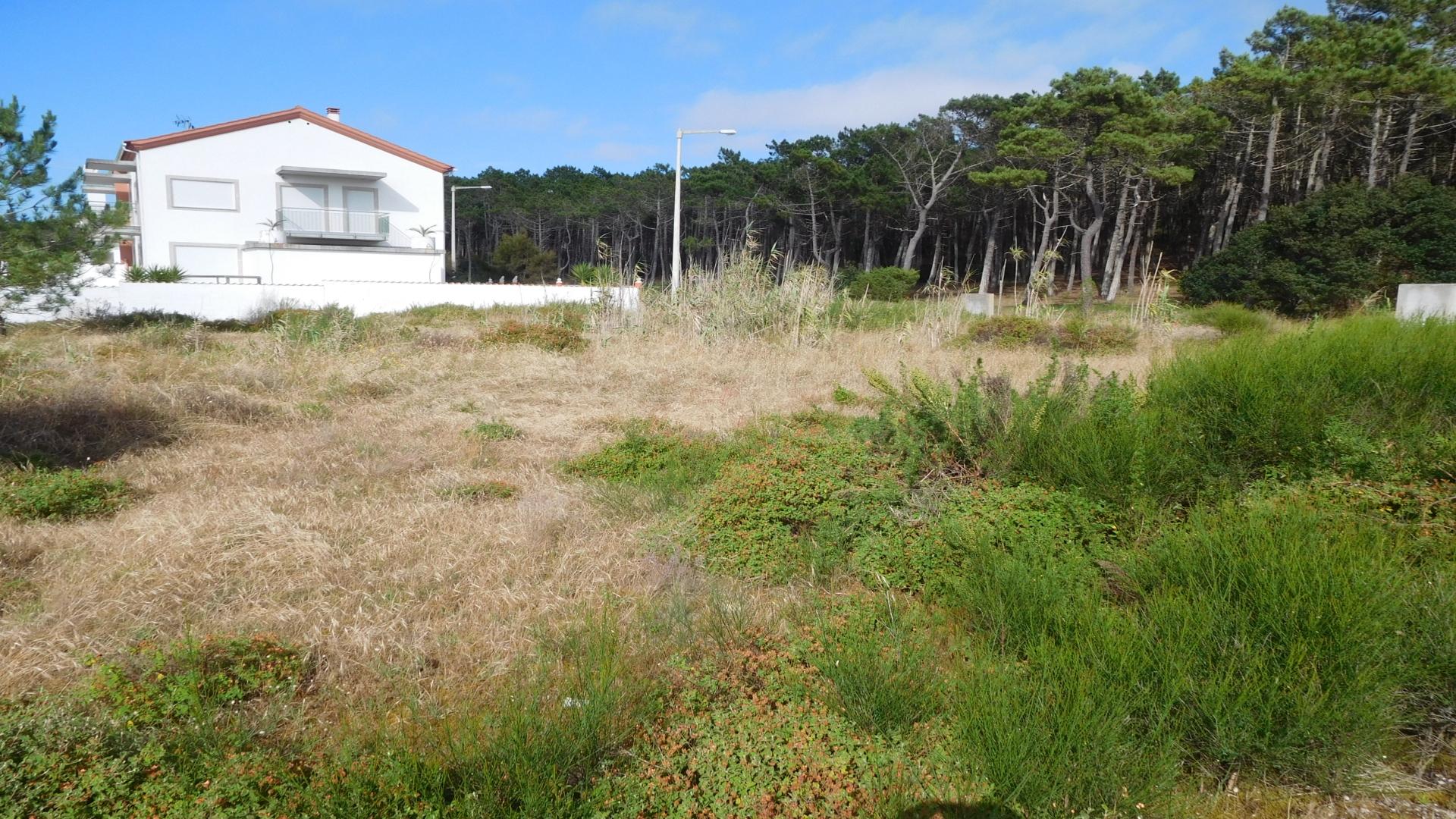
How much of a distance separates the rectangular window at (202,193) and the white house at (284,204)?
33mm

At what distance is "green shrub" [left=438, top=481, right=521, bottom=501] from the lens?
626 cm

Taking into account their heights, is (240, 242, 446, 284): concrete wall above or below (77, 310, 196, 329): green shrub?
above

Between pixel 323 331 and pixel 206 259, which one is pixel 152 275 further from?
pixel 323 331

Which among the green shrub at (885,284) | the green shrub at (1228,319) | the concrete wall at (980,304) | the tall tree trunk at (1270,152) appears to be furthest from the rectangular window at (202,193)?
the tall tree trunk at (1270,152)

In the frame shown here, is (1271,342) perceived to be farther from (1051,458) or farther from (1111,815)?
(1111,815)

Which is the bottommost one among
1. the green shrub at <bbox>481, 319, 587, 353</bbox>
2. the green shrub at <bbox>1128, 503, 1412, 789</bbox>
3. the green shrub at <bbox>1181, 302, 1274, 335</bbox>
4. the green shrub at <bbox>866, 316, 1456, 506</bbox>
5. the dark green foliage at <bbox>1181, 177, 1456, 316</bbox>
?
the green shrub at <bbox>1128, 503, 1412, 789</bbox>

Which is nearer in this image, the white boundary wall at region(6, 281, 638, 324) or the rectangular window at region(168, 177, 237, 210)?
the white boundary wall at region(6, 281, 638, 324)

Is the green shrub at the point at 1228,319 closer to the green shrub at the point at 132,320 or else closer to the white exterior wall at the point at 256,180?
the green shrub at the point at 132,320

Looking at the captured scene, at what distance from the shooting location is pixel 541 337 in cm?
1466

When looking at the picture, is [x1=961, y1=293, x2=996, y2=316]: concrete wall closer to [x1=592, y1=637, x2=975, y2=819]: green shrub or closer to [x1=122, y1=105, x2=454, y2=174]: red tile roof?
[x1=592, y1=637, x2=975, y2=819]: green shrub

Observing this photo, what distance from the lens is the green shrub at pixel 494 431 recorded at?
8.26 meters

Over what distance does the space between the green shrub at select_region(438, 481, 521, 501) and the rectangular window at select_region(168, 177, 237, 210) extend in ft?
111

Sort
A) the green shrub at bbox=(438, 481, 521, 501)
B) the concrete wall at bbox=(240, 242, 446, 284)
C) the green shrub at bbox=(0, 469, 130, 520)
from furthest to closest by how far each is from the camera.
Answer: the concrete wall at bbox=(240, 242, 446, 284) → the green shrub at bbox=(438, 481, 521, 501) → the green shrub at bbox=(0, 469, 130, 520)

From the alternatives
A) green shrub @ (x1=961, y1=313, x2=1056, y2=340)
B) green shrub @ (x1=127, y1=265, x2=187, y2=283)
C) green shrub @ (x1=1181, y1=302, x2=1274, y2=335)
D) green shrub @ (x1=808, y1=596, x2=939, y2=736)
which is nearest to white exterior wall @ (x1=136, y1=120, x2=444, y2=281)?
green shrub @ (x1=127, y1=265, x2=187, y2=283)
